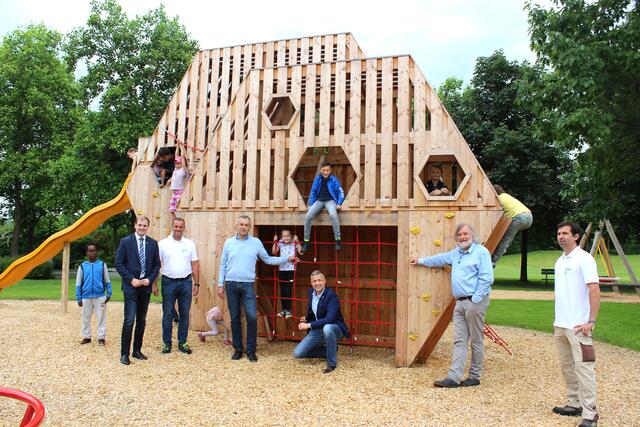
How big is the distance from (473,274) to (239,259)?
331 centimetres

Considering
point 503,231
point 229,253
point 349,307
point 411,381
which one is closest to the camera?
point 411,381

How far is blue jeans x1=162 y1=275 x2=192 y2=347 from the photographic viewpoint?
7.38 meters

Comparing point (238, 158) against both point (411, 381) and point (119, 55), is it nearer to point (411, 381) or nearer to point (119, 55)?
point (411, 381)

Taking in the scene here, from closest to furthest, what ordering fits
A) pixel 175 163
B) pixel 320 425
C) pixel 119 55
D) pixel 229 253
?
pixel 320 425 < pixel 229 253 < pixel 175 163 < pixel 119 55

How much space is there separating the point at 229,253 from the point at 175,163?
13.7ft

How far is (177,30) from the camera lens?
24891 mm

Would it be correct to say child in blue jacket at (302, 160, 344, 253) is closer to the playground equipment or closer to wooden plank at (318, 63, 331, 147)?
the playground equipment

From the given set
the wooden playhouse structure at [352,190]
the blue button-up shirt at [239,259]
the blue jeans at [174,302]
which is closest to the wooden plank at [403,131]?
the wooden playhouse structure at [352,190]

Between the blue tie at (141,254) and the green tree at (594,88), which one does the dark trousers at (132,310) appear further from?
the green tree at (594,88)

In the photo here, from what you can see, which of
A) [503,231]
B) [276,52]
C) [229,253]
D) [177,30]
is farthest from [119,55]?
[503,231]

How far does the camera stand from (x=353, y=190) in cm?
753

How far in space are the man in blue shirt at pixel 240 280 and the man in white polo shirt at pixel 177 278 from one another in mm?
529

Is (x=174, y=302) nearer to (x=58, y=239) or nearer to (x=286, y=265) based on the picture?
(x=286, y=265)

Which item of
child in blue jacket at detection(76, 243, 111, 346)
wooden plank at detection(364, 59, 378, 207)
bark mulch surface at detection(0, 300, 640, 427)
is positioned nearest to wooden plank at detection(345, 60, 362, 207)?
wooden plank at detection(364, 59, 378, 207)
